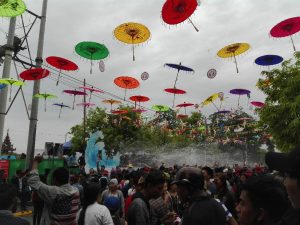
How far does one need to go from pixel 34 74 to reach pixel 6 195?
10.7 meters

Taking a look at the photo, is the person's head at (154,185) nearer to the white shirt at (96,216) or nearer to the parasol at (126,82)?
the white shirt at (96,216)

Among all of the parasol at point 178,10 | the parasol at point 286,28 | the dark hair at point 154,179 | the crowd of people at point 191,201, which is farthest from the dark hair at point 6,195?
the parasol at point 286,28

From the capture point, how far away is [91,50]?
552 inches

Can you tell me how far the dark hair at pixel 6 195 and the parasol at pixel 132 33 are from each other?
10.3 metres

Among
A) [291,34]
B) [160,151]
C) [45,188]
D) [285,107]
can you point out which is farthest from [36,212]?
[160,151]

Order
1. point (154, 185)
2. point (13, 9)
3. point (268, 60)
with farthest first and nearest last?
1. point (268, 60)
2. point (13, 9)
3. point (154, 185)

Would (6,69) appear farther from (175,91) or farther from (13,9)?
(175,91)

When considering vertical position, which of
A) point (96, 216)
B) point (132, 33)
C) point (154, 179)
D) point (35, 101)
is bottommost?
point (96, 216)

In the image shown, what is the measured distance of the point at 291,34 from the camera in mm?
13336

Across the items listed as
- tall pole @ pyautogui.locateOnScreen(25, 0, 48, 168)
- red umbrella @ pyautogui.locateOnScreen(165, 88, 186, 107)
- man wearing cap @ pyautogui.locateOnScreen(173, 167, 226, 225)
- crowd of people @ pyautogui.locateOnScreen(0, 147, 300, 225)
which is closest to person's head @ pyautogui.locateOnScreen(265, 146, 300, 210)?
crowd of people @ pyautogui.locateOnScreen(0, 147, 300, 225)

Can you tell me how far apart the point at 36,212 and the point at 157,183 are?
632cm

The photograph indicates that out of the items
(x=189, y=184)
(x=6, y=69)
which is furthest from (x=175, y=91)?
(x=189, y=184)

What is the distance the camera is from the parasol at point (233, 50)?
48.2 ft

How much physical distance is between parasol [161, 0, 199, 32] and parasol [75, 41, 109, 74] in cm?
409
